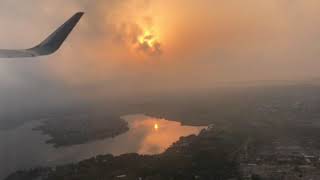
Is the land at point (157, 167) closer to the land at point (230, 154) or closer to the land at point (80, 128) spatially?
the land at point (230, 154)

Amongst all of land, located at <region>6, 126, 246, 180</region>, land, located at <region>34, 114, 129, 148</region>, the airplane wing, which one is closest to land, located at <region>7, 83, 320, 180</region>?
land, located at <region>6, 126, 246, 180</region>

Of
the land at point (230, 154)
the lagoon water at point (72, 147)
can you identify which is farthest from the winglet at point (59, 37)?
the lagoon water at point (72, 147)

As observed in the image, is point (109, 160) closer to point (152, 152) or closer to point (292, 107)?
point (152, 152)

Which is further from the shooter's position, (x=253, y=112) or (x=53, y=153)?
(x=253, y=112)

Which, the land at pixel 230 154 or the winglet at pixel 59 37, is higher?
the winglet at pixel 59 37

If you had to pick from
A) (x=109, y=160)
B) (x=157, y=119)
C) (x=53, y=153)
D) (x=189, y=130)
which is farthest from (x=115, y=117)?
(x=109, y=160)

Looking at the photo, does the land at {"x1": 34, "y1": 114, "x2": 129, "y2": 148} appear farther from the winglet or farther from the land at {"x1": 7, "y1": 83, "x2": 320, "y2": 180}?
the winglet

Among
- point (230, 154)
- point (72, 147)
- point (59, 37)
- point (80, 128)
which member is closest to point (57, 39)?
point (59, 37)

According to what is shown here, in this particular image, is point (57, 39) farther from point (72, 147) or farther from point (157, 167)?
point (72, 147)

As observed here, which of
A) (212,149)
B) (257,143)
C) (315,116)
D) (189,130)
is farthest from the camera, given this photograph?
(315,116)
